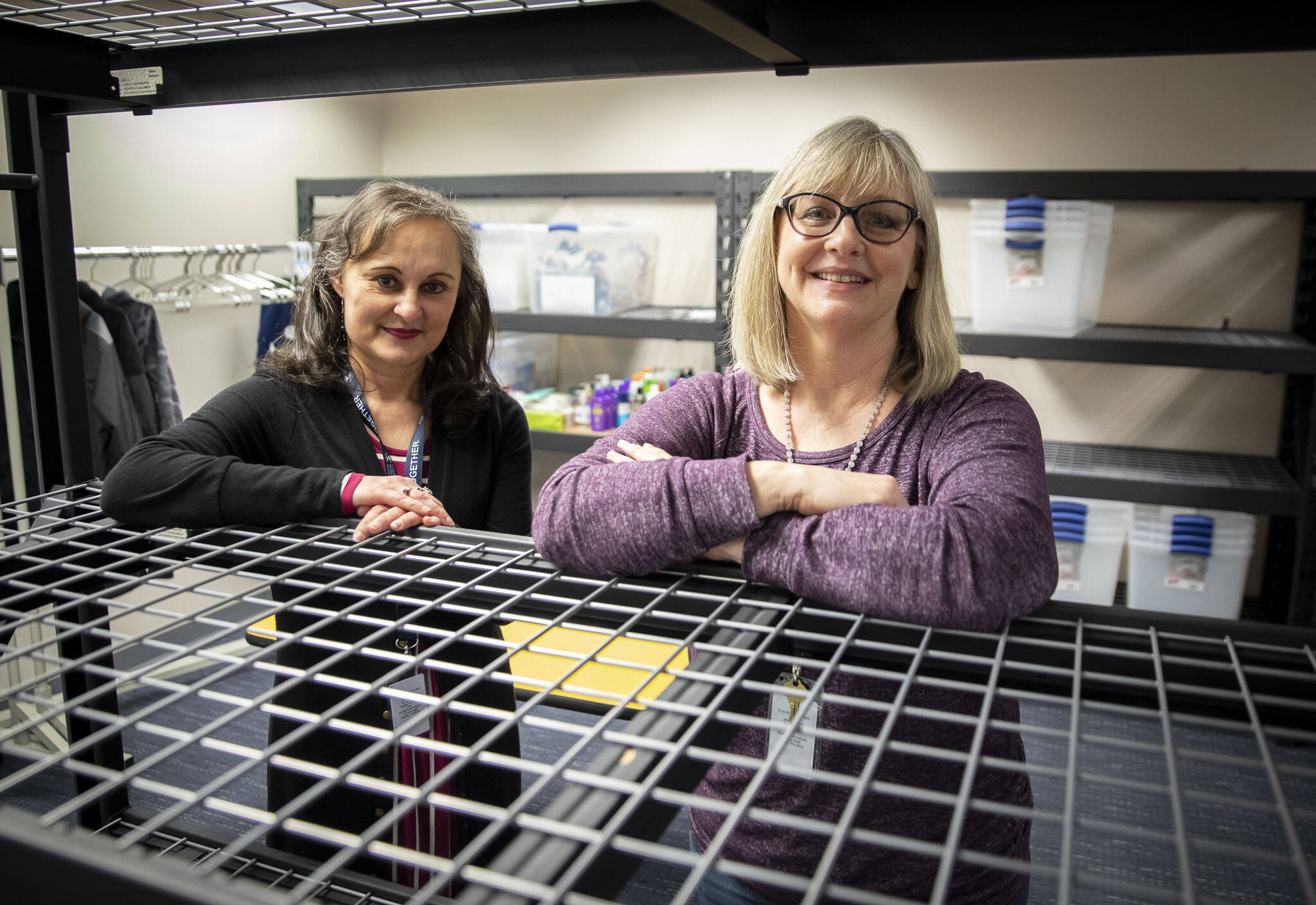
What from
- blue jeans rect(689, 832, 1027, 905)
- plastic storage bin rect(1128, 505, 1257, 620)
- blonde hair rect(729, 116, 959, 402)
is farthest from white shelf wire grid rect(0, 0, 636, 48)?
plastic storage bin rect(1128, 505, 1257, 620)

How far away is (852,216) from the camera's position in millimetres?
1197

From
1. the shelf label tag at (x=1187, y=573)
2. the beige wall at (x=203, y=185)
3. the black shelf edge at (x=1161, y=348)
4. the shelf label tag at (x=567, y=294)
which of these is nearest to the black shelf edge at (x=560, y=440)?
the shelf label tag at (x=567, y=294)

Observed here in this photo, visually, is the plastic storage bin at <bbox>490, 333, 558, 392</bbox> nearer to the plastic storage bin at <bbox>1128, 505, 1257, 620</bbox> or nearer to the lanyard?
the lanyard

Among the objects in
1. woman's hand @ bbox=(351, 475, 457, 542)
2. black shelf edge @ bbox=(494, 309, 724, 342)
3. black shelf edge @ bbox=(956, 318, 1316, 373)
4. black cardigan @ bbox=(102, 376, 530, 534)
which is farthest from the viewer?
black shelf edge @ bbox=(494, 309, 724, 342)

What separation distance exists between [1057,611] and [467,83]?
81 centimetres

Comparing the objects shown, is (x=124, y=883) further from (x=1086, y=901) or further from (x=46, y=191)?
(x=1086, y=901)

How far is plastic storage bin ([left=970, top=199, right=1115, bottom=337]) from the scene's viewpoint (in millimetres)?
2844

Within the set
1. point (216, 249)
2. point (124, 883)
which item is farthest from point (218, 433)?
point (216, 249)

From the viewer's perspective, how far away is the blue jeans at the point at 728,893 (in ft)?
3.75

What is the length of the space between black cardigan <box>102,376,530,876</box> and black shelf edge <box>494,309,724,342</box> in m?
1.52

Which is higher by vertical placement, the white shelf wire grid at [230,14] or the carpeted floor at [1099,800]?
the white shelf wire grid at [230,14]

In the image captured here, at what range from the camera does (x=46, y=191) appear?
1.29 metres

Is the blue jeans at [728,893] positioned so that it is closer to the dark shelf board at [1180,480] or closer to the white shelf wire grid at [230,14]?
the white shelf wire grid at [230,14]

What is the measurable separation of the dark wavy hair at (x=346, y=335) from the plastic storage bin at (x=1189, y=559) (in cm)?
231
